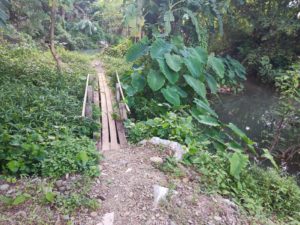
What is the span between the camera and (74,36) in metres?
11.7

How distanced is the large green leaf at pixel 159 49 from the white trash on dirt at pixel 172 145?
1.86 meters

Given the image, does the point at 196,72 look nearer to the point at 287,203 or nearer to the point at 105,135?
the point at 105,135

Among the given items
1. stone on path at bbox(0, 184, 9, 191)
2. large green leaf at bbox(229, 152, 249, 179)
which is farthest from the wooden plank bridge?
large green leaf at bbox(229, 152, 249, 179)

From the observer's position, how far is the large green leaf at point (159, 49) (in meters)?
4.66

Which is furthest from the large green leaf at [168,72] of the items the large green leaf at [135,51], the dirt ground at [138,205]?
the dirt ground at [138,205]

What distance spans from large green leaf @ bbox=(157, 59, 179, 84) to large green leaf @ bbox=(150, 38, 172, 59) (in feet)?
0.48

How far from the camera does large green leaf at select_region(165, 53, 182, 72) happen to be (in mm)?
4496

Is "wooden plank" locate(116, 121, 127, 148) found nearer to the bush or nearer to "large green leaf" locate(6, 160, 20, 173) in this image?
the bush

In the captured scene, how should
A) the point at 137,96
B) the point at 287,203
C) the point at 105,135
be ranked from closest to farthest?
the point at 287,203, the point at 105,135, the point at 137,96

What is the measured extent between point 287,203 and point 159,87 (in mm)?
2414

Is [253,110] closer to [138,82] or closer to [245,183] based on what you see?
[138,82]

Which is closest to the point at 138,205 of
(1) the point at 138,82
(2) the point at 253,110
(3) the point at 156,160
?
(3) the point at 156,160

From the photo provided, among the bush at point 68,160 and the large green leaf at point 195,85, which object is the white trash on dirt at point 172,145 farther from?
the large green leaf at point 195,85

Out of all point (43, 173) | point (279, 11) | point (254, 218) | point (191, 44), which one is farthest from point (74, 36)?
point (254, 218)
